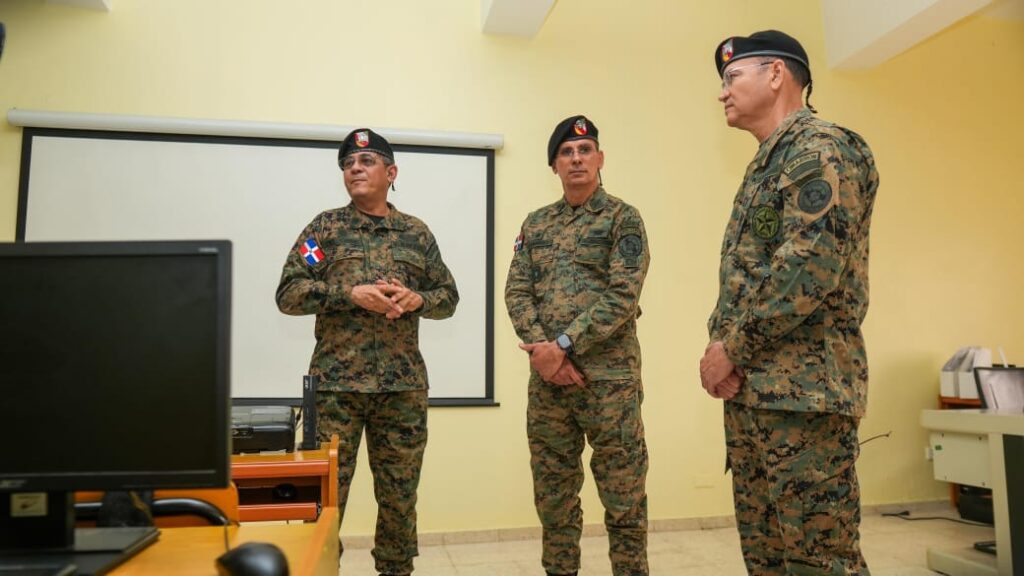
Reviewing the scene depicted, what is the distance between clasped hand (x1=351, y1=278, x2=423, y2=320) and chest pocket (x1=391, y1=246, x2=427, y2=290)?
6.3 inches

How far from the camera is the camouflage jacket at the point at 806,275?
1.54 metres

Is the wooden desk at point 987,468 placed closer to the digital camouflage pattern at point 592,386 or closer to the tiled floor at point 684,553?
the tiled floor at point 684,553

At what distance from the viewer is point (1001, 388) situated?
3.29 m

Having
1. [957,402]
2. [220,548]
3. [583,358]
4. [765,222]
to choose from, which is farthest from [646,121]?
[220,548]

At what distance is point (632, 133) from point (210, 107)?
7.44 ft

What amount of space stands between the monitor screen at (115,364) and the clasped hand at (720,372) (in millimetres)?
1179

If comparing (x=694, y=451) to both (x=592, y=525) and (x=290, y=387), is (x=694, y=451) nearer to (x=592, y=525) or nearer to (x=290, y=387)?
(x=592, y=525)

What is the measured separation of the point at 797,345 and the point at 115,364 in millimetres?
1339

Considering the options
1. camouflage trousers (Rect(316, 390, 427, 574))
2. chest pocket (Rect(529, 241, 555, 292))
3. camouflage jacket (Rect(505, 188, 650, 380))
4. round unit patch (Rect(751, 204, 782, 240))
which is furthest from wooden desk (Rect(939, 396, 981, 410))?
camouflage trousers (Rect(316, 390, 427, 574))

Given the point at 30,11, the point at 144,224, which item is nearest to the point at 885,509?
the point at 144,224

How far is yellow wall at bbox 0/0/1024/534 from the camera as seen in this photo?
363cm

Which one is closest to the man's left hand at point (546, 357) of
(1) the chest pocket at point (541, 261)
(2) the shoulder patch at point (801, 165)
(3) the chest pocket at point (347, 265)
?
(1) the chest pocket at point (541, 261)

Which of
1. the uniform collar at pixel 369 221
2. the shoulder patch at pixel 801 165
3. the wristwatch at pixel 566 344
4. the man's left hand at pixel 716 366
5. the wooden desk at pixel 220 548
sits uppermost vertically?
the uniform collar at pixel 369 221

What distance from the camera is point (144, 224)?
11.7ft
